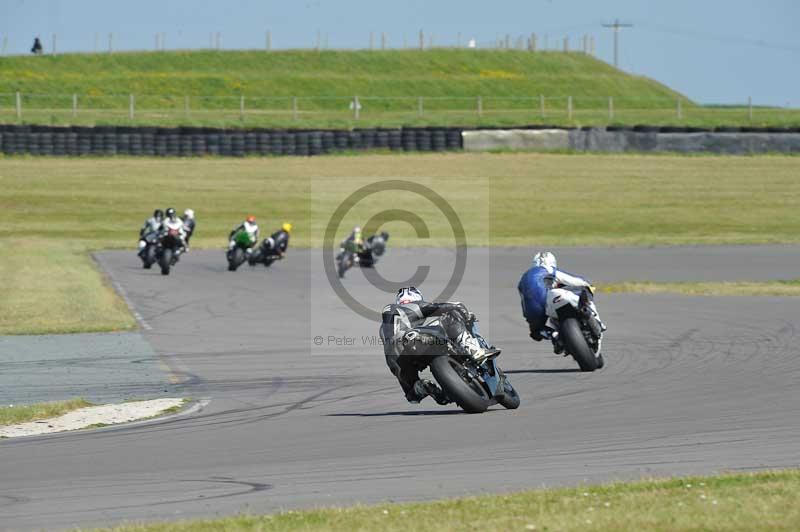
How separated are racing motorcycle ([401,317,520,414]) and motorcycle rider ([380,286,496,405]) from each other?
0.06m

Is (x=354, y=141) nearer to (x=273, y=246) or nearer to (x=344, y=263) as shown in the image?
(x=273, y=246)

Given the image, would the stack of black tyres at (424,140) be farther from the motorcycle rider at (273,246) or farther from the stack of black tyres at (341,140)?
the motorcycle rider at (273,246)

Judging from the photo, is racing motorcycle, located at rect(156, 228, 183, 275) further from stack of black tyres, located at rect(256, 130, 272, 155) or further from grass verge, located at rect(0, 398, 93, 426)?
stack of black tyres, located at rect(256, 130, 272, 155)

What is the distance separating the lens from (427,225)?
152ft

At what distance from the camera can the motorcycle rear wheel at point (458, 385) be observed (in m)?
11.7

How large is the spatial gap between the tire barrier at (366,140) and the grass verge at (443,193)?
0.42m

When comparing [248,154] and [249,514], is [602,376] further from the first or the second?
[248,154]

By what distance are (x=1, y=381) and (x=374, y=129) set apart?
3863 cm

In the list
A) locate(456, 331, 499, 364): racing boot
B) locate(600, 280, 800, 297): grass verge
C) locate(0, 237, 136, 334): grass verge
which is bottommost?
locate(0, 237, 136, 334): grass verge

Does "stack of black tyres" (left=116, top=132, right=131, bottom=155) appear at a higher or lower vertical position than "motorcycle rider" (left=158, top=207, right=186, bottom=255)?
higher

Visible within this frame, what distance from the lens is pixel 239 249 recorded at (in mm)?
29812

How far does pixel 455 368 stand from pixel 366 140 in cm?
Result: 3988

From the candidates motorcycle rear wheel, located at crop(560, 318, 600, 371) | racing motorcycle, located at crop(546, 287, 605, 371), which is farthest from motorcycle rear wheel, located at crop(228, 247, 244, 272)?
motorcycle rear wheel, located at crop(560, 318, 600, 371)

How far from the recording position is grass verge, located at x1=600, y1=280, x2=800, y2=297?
24453 millimetres
